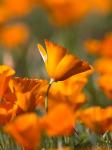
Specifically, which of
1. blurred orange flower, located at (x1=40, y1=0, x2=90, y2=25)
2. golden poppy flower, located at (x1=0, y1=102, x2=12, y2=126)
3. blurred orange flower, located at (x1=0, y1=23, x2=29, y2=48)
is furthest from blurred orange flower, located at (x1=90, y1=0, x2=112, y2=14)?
golden poppy flower, located at (x1=0, y1=102, x2=12, y2=126)

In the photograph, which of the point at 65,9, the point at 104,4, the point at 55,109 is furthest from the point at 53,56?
the point at 104,4

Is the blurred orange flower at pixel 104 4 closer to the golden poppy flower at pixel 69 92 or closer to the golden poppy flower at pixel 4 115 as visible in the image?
the golden poppy flower at pixel 69 92

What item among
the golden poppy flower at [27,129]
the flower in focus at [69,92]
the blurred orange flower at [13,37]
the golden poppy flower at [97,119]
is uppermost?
the golden poppy flower at [27,129]

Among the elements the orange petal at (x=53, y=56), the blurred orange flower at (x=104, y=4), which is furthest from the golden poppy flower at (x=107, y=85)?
the blurred orange flower at (x=104, y=4)

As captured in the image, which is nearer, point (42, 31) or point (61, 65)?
point (61, 65)

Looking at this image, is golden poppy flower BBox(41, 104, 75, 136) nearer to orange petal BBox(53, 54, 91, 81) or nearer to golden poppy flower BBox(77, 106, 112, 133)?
golden poppy flower BBox(77, 106, 112, 133)

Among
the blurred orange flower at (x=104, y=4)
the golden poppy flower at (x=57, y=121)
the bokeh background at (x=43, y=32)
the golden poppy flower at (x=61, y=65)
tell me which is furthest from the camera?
the blurred orange flower at (x=104, y=4)

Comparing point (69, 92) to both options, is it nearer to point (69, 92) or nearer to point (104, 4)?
point (69, 92)
